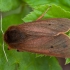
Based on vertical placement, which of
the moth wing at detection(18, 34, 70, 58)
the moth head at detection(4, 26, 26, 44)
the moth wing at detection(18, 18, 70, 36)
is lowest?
the moth wing at detection(18, 34, 70, 58)

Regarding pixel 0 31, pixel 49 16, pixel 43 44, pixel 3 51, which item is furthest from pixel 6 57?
pixel 49 16

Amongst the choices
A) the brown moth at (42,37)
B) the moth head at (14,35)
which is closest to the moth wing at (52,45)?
the brown moth at (42,37)

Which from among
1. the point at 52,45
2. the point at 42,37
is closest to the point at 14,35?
the point at 42,37

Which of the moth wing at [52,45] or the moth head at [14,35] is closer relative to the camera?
the moth wing at [52,45]

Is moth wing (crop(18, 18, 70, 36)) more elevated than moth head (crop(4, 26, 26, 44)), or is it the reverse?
A: moth wing (crop(18, 18, 70, 36))

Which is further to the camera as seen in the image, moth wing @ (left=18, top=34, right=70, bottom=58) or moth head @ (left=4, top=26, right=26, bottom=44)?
moth head @ (left=4, top=26, right=26, bottom=44)

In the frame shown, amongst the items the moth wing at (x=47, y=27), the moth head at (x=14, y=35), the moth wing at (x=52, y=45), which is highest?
the moth wing at (x=47, y=27)

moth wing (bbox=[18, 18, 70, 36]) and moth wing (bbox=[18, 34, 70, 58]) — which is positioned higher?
moth wing (bbox=[18, 18, 70, 36])

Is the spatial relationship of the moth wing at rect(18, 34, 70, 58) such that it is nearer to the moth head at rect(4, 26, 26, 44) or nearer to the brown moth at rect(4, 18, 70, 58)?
the brown moth at rect(4, 18, 70, 58)

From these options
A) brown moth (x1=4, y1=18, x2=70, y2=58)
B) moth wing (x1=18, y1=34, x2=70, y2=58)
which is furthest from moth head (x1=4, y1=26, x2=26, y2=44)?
moth wing (x1=18, y1=34, x2=70, y2=58)

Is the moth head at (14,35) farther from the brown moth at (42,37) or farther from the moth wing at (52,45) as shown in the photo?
the moth wing at (52,45)
